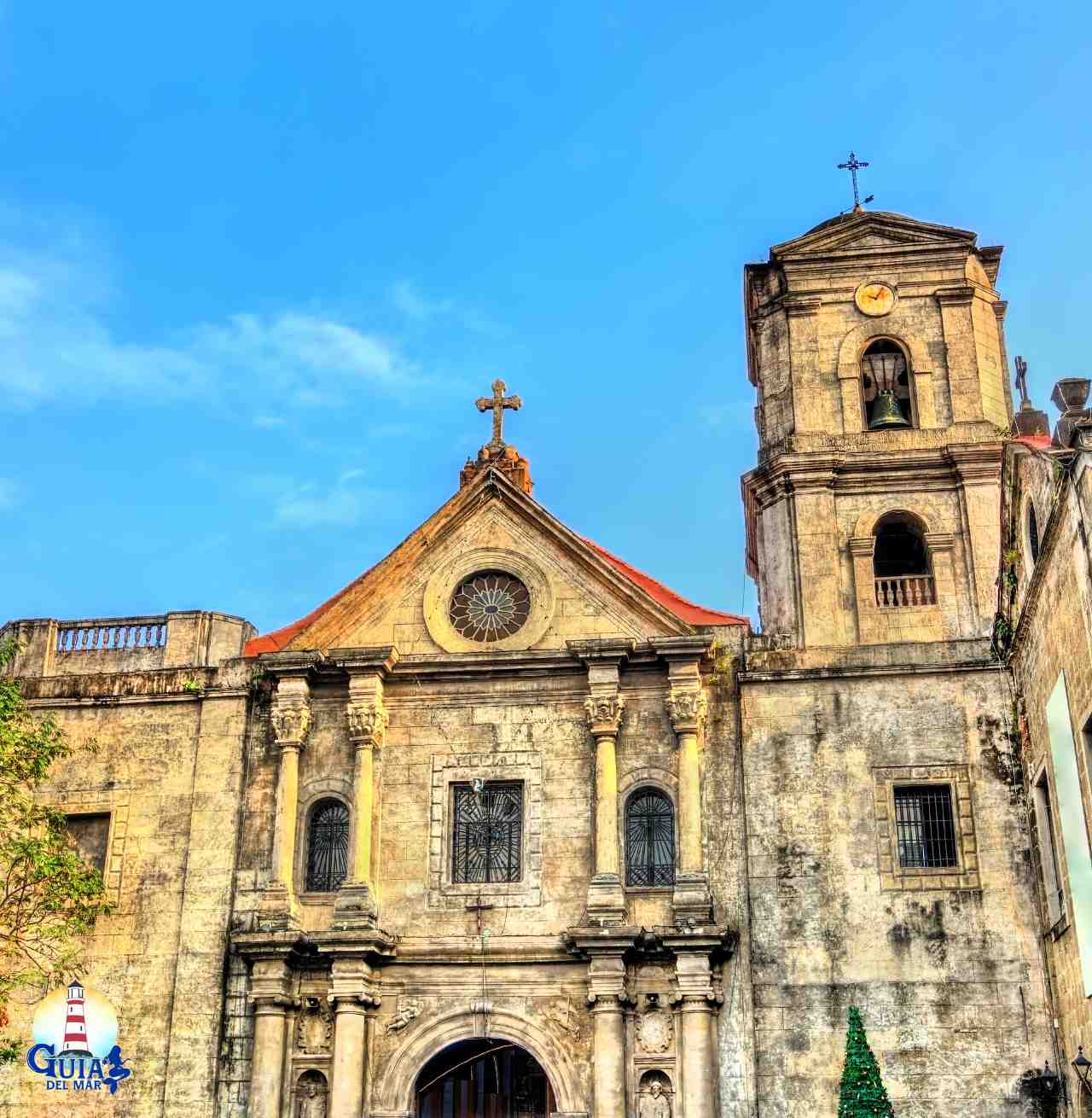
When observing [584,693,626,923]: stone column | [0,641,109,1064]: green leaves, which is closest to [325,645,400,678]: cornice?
[584,693,626,923]: stone column

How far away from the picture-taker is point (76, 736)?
25.2 metres

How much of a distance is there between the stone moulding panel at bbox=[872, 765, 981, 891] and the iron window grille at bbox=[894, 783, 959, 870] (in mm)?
89

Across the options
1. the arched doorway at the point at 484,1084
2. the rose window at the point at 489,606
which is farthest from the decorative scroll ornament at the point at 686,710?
the arched doorway at the point at 484,1084

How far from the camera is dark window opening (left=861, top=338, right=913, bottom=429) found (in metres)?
26.6

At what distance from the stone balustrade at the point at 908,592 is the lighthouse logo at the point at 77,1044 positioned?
13.8m

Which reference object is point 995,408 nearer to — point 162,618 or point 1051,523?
point 1051,523

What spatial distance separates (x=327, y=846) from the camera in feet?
78.6

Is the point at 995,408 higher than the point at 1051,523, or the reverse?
the point at 995,408

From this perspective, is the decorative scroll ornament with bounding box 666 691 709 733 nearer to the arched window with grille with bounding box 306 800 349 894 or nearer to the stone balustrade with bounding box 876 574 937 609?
the stone balustrade with bounding box 876 574 937 609

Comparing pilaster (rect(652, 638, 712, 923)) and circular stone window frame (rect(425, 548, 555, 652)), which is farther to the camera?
circular stone window frame (rect(425, 548, 555, 652))

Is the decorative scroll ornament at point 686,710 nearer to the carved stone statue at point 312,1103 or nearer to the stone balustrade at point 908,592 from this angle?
the stone balustrade at point 908,592

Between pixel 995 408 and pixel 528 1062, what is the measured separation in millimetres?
13376

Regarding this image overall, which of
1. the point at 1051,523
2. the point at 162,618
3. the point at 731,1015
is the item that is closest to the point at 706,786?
the point at 731,1015

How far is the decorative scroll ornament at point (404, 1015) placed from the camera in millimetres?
22625
